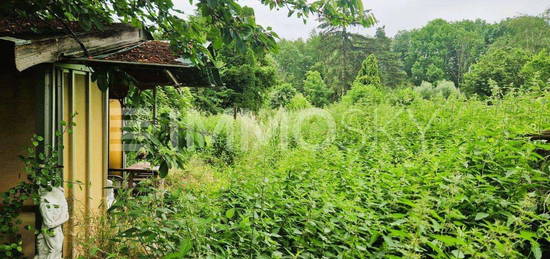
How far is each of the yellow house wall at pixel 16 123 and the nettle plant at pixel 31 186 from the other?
51 centimetres

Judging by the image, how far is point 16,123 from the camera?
350 centimetres

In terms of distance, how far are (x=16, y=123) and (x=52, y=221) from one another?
118cm

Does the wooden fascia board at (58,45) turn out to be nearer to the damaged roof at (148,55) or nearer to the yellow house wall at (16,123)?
the damaged roof at (148,55)

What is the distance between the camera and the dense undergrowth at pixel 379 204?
204 centimetres

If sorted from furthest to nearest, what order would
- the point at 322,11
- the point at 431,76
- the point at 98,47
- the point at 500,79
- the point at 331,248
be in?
the point at 431,76, the point at 500,79, the point at 98,47, the point at 322,11, the point at 331,248

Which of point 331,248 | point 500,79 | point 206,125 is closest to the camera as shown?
point 331,248

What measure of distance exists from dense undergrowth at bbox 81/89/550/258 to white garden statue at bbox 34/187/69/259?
1.04 ft

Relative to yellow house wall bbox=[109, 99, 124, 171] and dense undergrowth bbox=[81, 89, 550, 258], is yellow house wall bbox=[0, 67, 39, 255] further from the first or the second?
yellow house wall bbox=[109, 99, 124, 171]

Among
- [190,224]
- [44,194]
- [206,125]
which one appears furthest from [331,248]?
[206,125]

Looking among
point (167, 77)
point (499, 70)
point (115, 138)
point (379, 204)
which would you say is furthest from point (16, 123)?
point (499, 70)

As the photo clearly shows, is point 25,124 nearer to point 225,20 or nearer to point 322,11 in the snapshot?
point 225,20

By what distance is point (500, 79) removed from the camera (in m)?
17.4

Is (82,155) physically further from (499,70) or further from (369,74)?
(369,74)

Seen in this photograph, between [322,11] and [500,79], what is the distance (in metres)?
17.6
